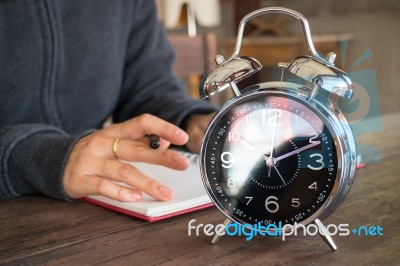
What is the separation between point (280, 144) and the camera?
51 cm

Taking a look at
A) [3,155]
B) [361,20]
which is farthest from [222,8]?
[3,155]

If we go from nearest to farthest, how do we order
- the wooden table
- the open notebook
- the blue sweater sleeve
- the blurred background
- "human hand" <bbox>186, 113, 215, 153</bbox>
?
the wooden table < the open notebook < the blue sweater sleeve < "human hand" <bbox>186, 113, 215, 153</bbox> < the blurred background

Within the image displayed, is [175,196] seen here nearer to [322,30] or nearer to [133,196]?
[133,196]

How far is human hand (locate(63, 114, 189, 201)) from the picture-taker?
657 mm

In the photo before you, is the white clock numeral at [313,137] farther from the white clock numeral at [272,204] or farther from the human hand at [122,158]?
the human hand at [122,158]

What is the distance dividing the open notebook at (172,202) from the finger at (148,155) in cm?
Result: 3

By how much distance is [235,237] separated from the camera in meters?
0.54

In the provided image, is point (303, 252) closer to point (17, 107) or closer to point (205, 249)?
point (205, 249)

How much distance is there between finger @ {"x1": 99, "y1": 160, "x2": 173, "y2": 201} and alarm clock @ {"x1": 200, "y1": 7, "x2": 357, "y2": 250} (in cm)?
12

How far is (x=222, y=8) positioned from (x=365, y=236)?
344cm

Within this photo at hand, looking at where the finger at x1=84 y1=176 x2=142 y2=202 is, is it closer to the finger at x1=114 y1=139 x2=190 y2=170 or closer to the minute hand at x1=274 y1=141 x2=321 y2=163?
the finger at x1=114 y1=139 x2=190 y2=170

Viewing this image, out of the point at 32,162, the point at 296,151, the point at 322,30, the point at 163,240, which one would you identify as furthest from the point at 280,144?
the point at 322,30

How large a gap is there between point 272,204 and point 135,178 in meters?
0.21

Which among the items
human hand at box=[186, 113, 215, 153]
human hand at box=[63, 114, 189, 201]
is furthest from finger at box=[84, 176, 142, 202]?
human hand at box=[186, 113, 215, 153]
